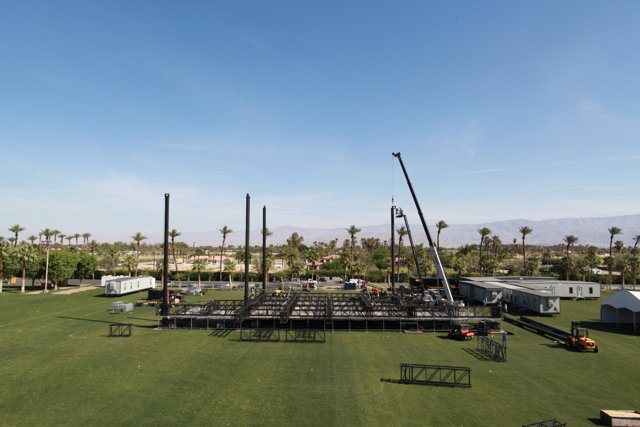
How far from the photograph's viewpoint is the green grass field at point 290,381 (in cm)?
1902

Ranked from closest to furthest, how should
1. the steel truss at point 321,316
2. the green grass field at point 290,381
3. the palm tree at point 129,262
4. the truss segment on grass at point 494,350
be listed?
1. the green grass field at point 290,381
2. the truss segment on grass at point 494,350
3. the steel truss at point 321,316
4. the palm tree at point 129,262

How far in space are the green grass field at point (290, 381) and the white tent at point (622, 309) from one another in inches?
167

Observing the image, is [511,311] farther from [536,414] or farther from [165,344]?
[165,344]

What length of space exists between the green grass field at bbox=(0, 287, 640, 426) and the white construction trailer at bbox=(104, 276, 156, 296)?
24699 mm

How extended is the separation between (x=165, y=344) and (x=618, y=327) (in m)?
47.0

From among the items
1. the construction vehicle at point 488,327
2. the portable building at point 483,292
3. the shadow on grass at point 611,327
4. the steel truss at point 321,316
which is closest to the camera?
the construction vehicle at point 488,327

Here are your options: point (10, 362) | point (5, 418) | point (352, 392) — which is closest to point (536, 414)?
point (352, 392)

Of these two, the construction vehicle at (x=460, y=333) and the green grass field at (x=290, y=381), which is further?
the construction vehicle at (x=460, y=333)

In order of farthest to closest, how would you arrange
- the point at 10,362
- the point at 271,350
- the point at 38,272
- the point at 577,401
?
the point at 38,272, the point at 271,350, the point at 10,362, the point at 577,401

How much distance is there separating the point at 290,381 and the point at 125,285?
51775 mm

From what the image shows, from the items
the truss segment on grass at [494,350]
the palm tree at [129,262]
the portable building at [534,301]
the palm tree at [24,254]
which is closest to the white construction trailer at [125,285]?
the palm tree at [129,262]

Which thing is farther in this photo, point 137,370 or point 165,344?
point 165,344

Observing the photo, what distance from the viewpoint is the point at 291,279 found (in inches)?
3767

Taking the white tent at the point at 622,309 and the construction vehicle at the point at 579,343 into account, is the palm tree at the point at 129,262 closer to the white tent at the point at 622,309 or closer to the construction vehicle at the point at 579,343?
the construction vehicle at the point at 579,343
